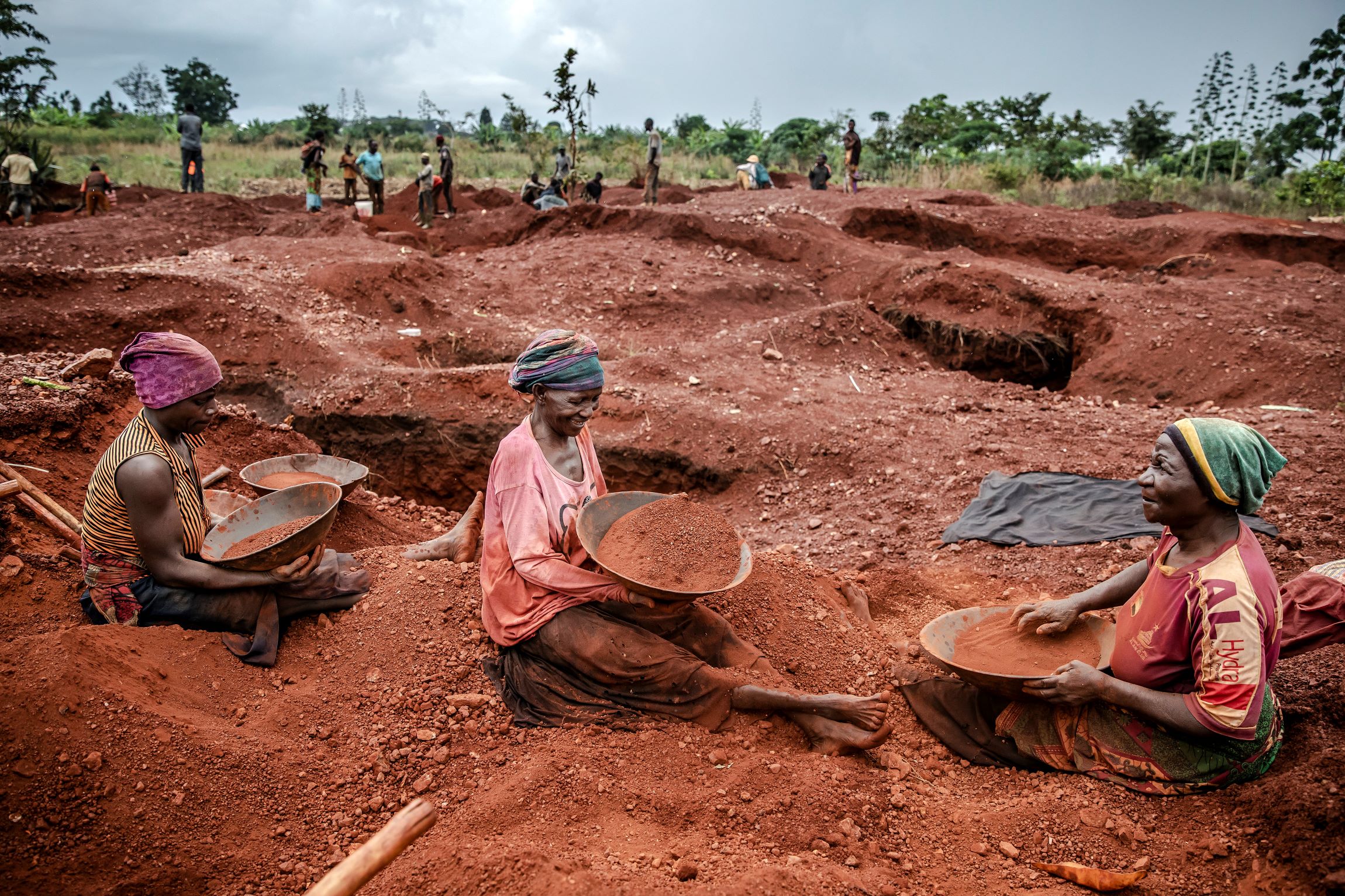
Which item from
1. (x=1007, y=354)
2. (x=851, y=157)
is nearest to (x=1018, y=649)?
(x=1007, y=354)

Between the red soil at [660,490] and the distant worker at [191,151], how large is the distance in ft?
15.3

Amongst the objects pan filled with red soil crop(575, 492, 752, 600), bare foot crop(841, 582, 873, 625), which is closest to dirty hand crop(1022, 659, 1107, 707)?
pan filled with red soil crop(575, 492, 752, 600)

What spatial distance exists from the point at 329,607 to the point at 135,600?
2.13ft

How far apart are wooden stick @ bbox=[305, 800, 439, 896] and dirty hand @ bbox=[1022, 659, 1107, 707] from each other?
1.83 metres

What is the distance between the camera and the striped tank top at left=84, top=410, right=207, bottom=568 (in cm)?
278

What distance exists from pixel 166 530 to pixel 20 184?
15386mm

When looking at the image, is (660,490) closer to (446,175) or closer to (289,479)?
(289,479)

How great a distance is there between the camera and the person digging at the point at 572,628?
8.96ft

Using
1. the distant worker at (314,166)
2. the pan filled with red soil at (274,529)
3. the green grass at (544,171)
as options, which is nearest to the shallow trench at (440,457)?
the pan filled with red soil at (274,529)

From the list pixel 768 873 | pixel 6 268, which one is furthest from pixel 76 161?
pixel 768 873

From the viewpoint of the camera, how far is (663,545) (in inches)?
106

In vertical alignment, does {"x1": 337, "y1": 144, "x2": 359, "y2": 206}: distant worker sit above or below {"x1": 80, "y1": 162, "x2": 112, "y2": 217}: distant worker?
above

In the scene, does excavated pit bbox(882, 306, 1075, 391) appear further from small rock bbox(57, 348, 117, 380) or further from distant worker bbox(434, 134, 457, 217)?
distant worker bbox(434, 134, 457, 217)

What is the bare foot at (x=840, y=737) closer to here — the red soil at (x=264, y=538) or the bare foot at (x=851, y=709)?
the bare foot at (x=851, y=709)
